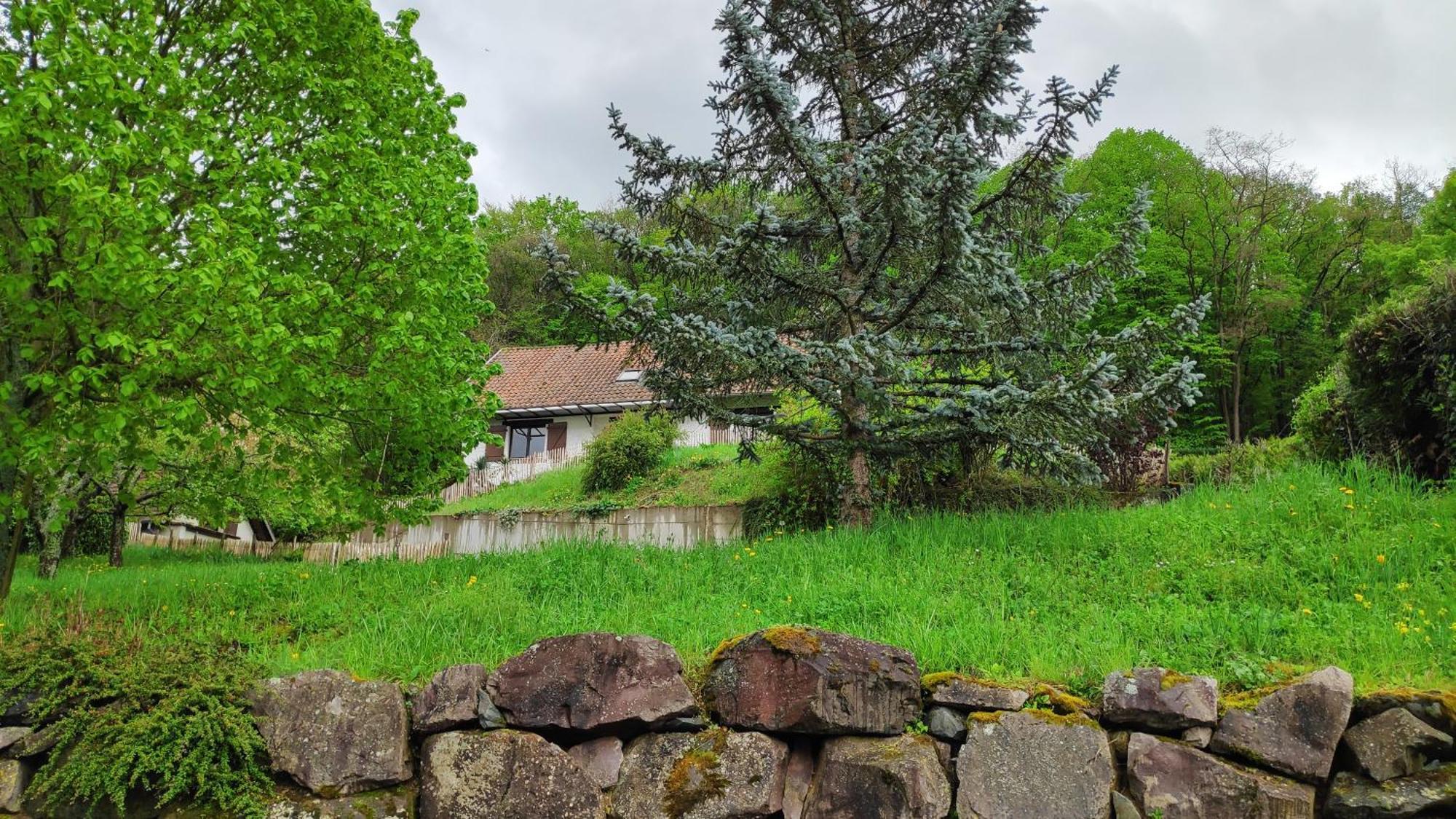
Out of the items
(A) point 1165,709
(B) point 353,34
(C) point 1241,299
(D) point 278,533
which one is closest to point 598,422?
(D) point 278,533

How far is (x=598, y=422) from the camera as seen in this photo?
27281 mm

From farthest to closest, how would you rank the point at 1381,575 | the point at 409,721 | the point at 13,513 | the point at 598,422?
the point at 598,422
the point at 13,513
the point at 1381,575
the point at 409,721

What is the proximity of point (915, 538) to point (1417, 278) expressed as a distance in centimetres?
2535

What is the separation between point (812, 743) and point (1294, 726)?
7.96ft

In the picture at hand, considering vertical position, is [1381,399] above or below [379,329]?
below

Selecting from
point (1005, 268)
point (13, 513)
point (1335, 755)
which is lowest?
point (1335, 755)

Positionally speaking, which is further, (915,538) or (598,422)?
(598,422)

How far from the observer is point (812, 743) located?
468 cm

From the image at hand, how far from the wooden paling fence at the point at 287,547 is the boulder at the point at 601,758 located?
9.44 m

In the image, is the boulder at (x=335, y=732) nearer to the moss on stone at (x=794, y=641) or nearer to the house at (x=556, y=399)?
the moss on stone at (x=794, y=641)

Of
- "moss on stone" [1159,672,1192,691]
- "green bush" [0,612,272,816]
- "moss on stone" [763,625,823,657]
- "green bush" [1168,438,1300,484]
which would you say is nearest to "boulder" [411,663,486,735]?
"green bush" [0,612,272,816]

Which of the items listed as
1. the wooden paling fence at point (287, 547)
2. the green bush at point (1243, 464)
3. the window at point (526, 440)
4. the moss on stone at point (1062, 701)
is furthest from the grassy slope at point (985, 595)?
the window at point (526, 440)

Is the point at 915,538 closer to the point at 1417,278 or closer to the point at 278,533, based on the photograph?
the point at 278,533

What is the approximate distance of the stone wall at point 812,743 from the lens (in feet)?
13.6
